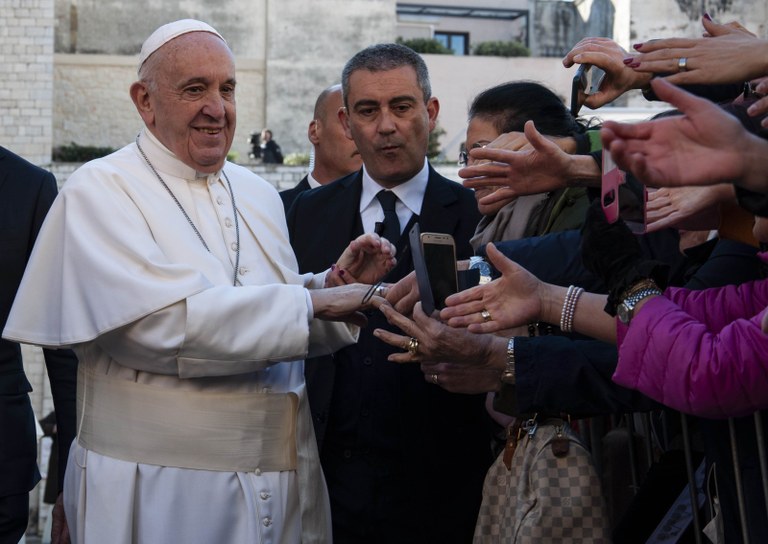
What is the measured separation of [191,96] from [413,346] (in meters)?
1.14

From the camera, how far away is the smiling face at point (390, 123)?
5418 millimetres

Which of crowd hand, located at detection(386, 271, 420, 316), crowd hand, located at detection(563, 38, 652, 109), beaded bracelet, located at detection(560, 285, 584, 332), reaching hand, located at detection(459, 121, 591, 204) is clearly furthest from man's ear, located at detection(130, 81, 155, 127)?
beaded bracelet, located at detection(560, 285, 584, 332)

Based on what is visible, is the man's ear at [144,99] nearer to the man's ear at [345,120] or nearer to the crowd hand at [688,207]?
the man's ear at [345,120]

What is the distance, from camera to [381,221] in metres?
Answer: 5.39

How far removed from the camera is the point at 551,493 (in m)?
3.94

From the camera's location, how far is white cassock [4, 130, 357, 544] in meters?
4.03

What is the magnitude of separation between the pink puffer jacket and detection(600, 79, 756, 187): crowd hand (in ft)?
2.10

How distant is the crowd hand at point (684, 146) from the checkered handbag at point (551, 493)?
146 cm

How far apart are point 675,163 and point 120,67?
110 ft

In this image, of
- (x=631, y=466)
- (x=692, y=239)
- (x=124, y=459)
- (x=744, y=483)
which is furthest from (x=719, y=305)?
(x=124, y=459)

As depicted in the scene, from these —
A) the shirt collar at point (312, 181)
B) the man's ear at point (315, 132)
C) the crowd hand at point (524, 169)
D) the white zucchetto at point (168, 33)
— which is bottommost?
the shirt collar at point (312, 181)

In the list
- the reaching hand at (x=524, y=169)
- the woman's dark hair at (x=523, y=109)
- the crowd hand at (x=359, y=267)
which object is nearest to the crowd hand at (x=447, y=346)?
the crowd hand at (x=359, y=267)

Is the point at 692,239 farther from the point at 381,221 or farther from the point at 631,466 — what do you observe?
the point at 381,221

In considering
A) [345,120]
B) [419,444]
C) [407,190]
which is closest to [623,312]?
[419,444]
